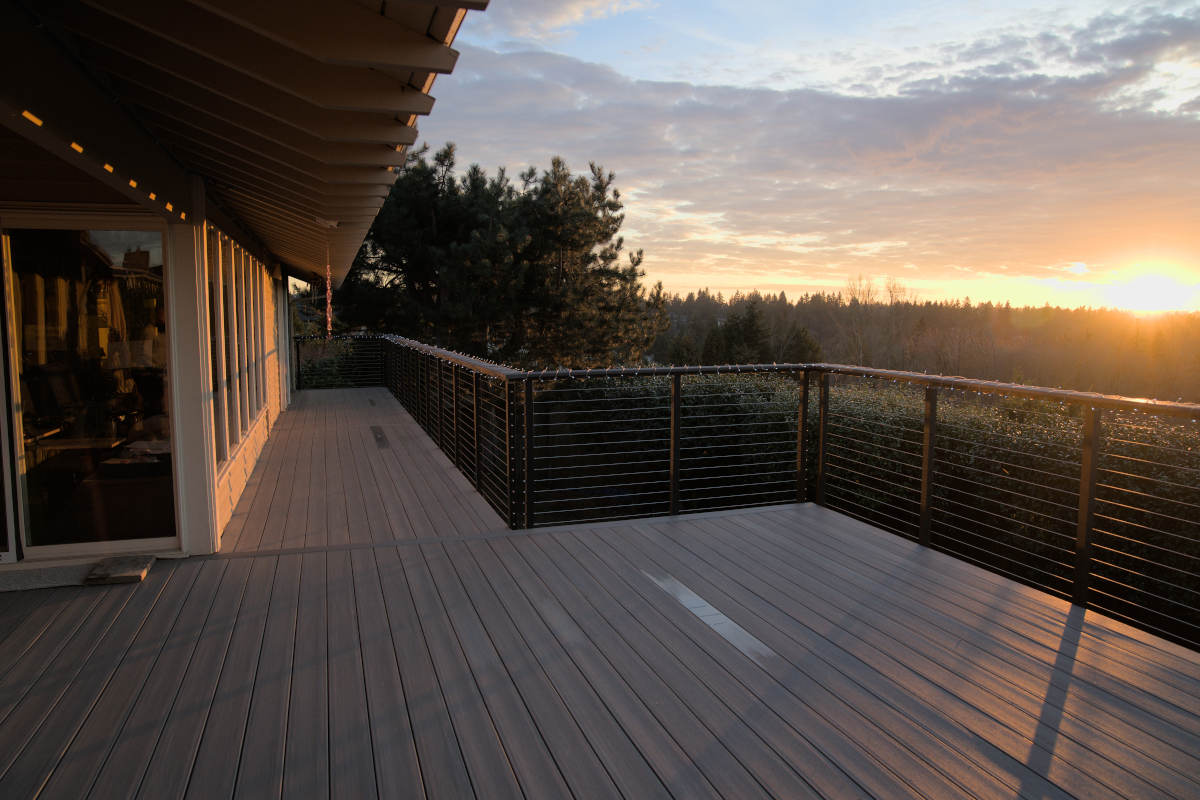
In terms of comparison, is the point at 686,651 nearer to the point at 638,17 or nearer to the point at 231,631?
the point at 231,631

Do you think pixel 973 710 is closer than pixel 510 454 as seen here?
Yes

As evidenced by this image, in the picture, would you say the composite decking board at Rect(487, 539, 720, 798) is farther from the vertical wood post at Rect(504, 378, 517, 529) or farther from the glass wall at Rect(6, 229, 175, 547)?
the glass wall at Rect(6, 229, 175, 547)

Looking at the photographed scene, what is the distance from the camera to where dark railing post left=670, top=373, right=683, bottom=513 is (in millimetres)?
4281

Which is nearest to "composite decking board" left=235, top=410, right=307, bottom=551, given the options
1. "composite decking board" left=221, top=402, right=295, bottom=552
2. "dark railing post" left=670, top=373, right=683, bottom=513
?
"composite decking board" left=221, top=402, right=295, bottom=552

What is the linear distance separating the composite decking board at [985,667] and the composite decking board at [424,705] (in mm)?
1603

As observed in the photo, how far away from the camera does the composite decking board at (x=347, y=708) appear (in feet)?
6.00

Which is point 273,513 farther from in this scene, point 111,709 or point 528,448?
point 111,709

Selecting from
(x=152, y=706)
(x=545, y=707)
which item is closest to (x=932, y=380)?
(x=545, y=707)

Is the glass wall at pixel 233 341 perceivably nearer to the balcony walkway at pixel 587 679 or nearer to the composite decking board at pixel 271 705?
the balcony walkway at pixel 587 679

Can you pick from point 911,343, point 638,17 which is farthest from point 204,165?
point 911,343

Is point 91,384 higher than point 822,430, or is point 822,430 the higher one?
point 91,384

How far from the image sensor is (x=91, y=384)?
351cm

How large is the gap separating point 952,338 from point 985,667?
25.0 meters

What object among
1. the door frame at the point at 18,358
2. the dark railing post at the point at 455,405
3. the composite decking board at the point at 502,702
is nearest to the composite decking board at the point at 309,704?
the composite decking board at the point at 502,702
